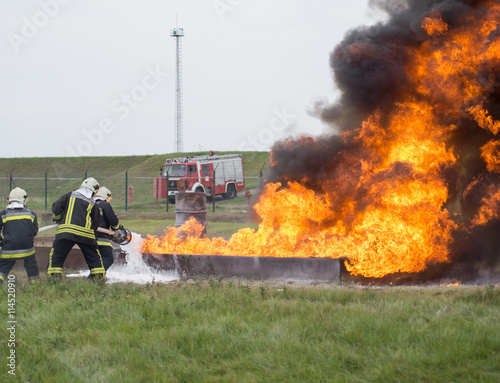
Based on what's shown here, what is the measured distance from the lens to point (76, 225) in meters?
7.63

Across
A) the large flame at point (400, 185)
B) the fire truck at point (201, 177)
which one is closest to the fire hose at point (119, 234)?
the large flame at point (400, 185)

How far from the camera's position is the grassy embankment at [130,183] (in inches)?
797

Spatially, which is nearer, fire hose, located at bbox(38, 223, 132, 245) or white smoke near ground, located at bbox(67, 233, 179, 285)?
fire hose, located at bbox(38, 223, 132, 245)

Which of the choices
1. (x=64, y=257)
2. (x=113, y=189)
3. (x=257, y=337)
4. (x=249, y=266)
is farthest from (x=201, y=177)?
(x=257, y=337)

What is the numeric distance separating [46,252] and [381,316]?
23.5ft

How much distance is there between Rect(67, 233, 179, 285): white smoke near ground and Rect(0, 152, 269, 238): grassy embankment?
5295mm

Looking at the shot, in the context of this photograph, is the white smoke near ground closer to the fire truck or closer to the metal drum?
the metal drum

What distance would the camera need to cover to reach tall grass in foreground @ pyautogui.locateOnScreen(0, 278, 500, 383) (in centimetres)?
412

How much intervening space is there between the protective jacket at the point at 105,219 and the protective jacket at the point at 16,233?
44.4 inches

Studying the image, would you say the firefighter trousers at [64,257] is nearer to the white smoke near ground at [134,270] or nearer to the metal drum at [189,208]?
the white smoke near ground at [134,270]

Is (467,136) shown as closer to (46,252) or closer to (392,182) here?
(392,182)

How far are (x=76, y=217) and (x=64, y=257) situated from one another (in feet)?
2.18

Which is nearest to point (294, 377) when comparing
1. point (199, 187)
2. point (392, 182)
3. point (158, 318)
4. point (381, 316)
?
point (381, 316)

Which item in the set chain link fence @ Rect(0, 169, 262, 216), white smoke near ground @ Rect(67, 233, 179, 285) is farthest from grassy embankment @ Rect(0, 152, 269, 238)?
white smoke near ground @ Rect(67, 233, 179, 285)
